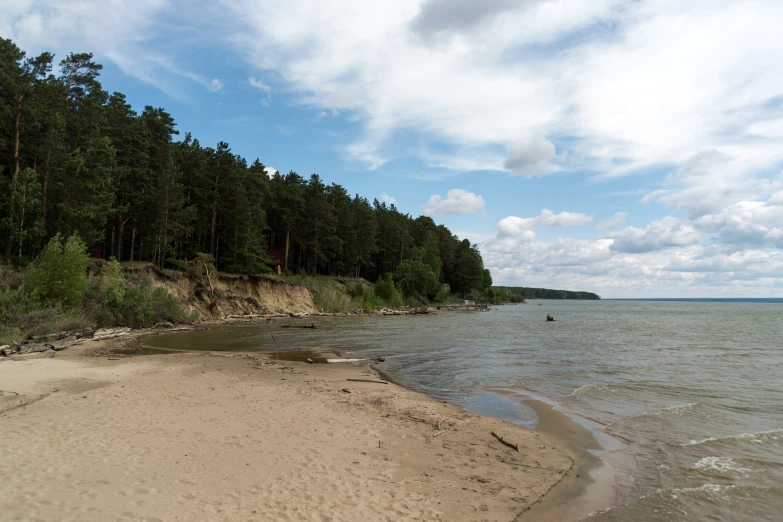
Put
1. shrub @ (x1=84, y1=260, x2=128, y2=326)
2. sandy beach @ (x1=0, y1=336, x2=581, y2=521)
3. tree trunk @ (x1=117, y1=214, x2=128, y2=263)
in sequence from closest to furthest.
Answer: sandy beach @ (x1=0, y1=336, x2=581, y2=521) → shrub @ (x1=84, y1=260, x2=128, y2=326) → tree trunk @ (x1=117, y1=214, x2=128, y2=263)

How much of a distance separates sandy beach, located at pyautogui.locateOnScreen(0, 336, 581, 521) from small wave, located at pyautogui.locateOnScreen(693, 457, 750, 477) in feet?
8.08

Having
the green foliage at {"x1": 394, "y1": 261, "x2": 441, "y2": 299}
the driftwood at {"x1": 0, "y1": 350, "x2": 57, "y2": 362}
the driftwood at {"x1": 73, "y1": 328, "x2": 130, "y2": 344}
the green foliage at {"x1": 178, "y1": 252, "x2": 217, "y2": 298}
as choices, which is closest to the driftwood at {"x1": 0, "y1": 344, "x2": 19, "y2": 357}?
the driftwood at {"x1": 0, "y1": 350, "x2": 57, "y2": 362}

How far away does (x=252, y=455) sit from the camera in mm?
7461

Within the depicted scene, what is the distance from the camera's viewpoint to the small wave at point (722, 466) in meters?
8.15

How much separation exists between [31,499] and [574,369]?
19.5 m

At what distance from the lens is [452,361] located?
71.2 feet

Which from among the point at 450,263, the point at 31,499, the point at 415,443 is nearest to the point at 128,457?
the point at 31,499

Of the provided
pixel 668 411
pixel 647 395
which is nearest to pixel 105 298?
pixel 647 395

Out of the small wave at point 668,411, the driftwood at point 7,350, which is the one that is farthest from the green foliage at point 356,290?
the small wave at point 668,411

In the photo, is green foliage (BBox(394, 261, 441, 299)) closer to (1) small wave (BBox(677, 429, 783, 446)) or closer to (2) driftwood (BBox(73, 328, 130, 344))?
(2) driftwood (BBox(73, 328, 130, 344))

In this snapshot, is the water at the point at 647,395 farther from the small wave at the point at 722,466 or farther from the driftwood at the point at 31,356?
the driftwood at the point at 31,356

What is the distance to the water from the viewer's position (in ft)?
23.8

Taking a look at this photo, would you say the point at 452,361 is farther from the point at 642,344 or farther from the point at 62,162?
the point at 62,162

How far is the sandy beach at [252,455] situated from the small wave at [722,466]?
2.46m
